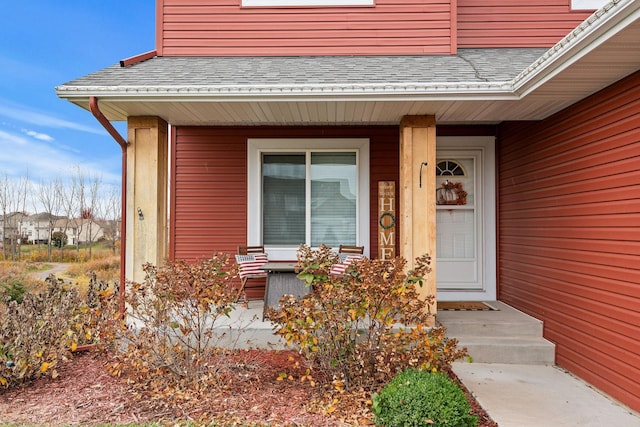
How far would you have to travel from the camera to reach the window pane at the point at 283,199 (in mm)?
5738

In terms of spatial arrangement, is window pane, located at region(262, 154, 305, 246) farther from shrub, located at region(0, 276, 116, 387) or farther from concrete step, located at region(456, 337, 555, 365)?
Answer: concrete step, located at region(456, 337, 555, 365)

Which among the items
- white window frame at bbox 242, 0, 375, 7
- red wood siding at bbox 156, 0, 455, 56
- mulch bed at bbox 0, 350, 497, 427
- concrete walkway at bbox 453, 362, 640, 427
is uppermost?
white window frame at bbox 242, 0, 375, 7

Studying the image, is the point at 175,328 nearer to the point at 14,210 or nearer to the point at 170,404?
the point at 170,404

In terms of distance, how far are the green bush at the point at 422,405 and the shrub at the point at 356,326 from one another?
0.28 m

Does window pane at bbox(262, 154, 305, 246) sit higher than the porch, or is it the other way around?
window pane at bbox(262, 154, 305, 246)

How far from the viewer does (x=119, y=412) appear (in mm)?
2918

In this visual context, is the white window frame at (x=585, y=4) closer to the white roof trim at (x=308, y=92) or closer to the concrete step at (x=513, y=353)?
the white roof trim at (x=308, y=92)

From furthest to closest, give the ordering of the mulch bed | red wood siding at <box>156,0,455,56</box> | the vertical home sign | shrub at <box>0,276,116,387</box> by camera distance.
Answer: the vertical home sign < red wood siding at <box>156,0,455,56</box> < shrub at <box>0,276,116,387</box> < the mulch bed

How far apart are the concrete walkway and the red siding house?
7.5 inches

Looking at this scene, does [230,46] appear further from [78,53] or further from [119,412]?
[78,53]

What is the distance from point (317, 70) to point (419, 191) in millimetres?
1810

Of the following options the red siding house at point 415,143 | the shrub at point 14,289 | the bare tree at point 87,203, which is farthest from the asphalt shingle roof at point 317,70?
the bare tree at point 87,203

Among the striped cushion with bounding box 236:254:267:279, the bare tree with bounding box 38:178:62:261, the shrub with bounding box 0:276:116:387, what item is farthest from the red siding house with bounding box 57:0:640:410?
the bare tree with bounding box 38:178:62:261

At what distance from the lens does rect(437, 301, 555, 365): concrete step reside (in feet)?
13.6
